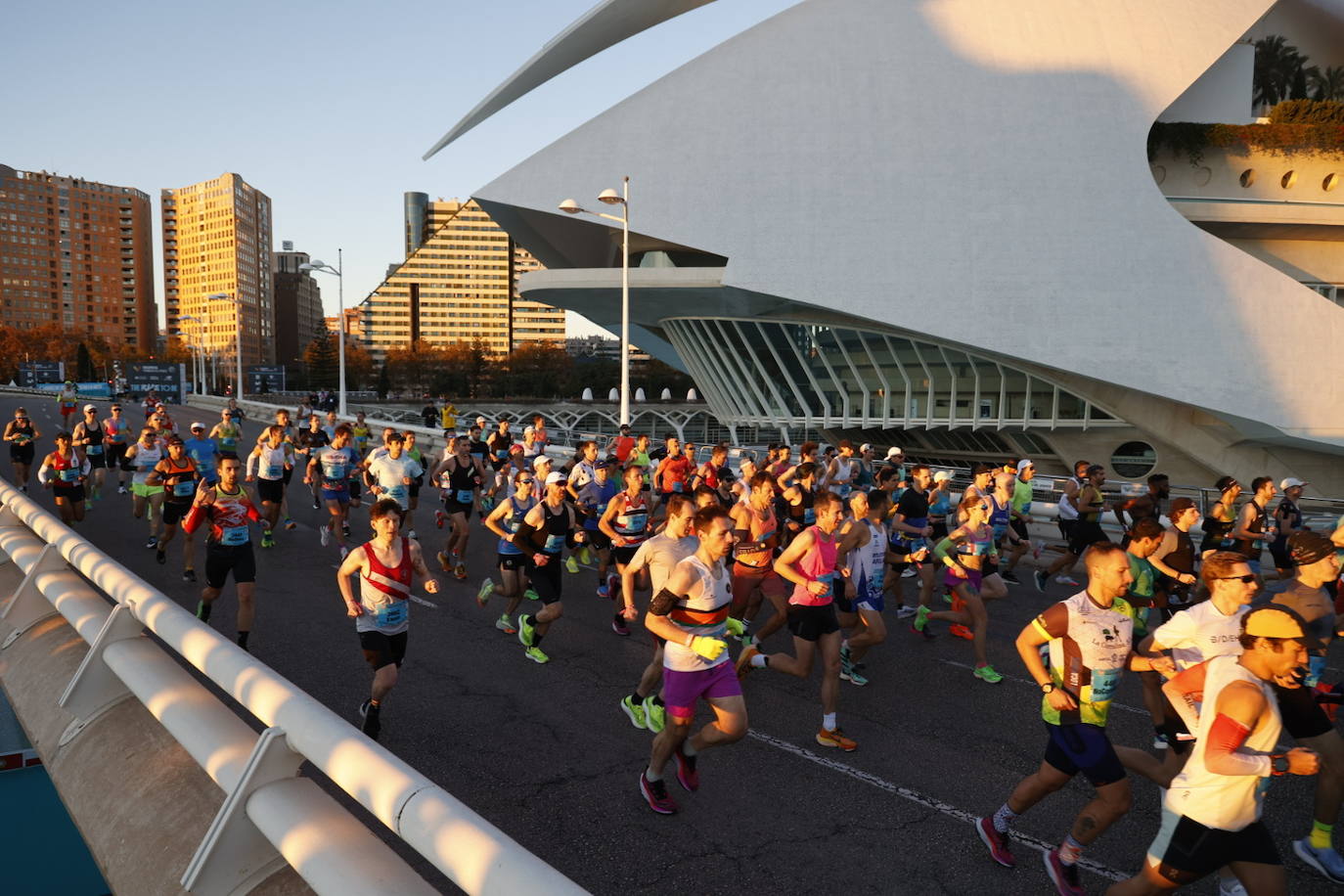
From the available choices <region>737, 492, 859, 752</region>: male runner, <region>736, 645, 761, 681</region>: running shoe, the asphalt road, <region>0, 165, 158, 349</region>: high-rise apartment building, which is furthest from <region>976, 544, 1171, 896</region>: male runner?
<region>0, 165, 158, 349</region>: high-rise apartment building

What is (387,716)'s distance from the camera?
20.4 ft

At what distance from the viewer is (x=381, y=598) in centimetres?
564

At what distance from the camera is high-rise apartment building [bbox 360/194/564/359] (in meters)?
162

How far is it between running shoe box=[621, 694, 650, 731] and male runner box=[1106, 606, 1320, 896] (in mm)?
3574

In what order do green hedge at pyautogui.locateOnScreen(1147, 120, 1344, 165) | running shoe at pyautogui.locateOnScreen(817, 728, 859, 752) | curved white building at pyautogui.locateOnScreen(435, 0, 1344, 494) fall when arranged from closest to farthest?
running shoe at pyautogui.locateOnScreen(817, 728, 859, 752)
curved white building at pyautogui.locateOnScreen(435, 0, 1344, 494)
green hedge at pyautogui.locateOnScreen(1147, 120, 1344, 165)

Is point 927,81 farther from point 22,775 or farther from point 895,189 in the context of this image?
point 22,775

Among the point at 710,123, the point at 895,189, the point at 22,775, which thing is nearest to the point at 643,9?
the point at 710,123

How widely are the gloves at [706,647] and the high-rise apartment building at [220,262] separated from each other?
172m

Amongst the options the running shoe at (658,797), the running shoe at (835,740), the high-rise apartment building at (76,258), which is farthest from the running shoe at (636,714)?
the high-rise apartment building at (76,258)

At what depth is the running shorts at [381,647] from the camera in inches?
223

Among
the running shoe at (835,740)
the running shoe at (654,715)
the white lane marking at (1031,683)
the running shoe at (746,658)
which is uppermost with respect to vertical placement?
the running shoe at (746,658)

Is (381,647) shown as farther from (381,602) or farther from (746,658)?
(746,658)

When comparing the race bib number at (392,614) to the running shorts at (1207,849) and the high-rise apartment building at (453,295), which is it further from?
the high-rise apartment building at (453,295)

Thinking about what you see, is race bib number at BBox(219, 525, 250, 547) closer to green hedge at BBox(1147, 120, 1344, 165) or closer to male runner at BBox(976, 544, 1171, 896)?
male runner at BBox(976, 544, 1171, 896)
